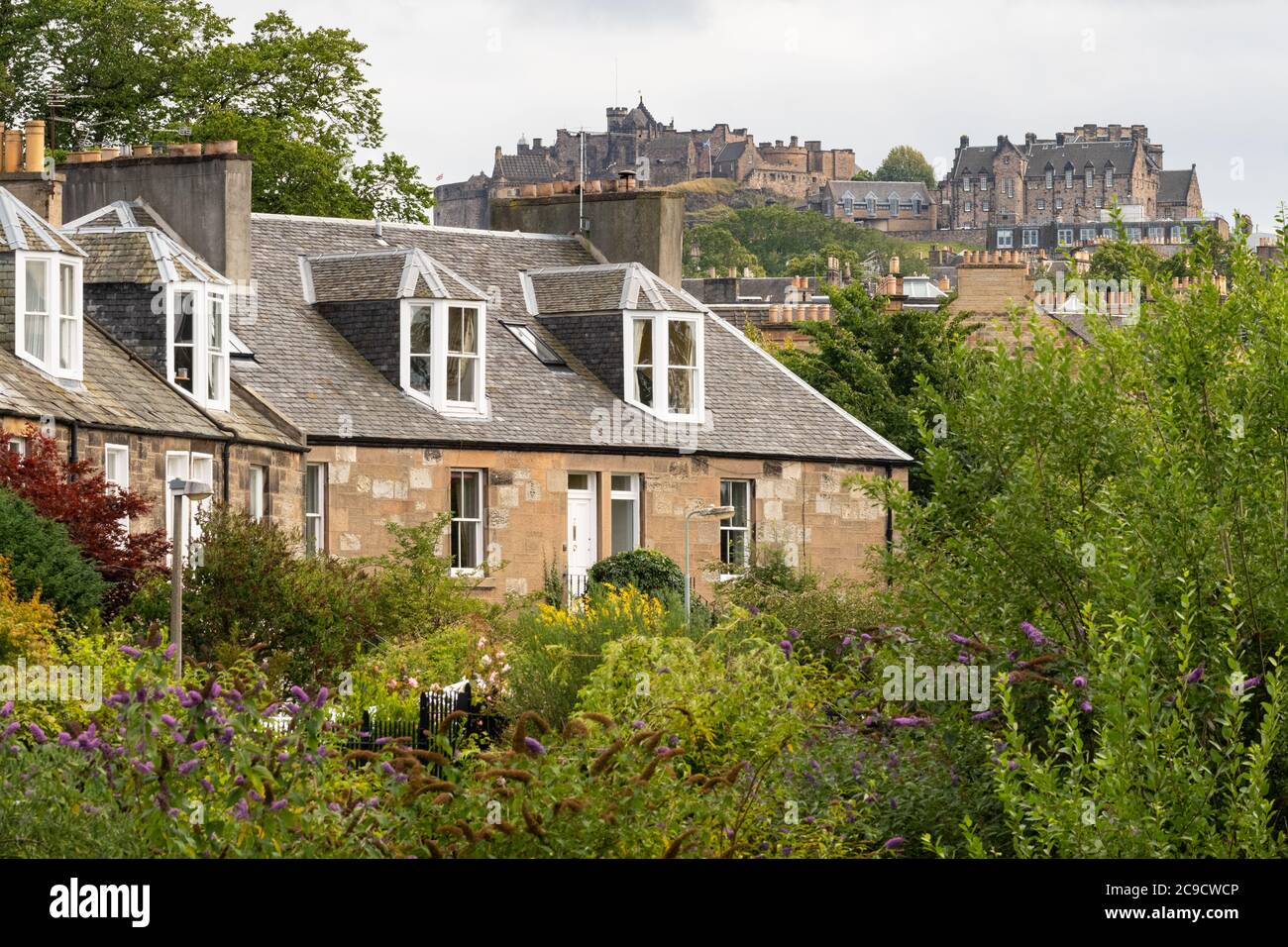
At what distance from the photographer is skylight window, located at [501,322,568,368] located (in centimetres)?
3572

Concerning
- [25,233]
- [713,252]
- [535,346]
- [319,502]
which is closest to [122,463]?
[25,233]

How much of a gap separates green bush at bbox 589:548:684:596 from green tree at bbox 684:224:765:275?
123322 millimetres

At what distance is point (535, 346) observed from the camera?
118 ft

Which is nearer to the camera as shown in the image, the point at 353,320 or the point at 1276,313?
the point at 1276,313

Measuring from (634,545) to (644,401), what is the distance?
264 cm

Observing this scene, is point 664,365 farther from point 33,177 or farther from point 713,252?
point 713,252

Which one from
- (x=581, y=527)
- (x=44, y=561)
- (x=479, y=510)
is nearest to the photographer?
(x=44, y=561)

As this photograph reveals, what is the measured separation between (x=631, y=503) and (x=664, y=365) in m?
2.52

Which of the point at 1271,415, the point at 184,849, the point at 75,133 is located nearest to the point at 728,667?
the point at 1271,415

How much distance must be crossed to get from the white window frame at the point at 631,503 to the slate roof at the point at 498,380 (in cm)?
59

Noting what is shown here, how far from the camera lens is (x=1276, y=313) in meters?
11.6
